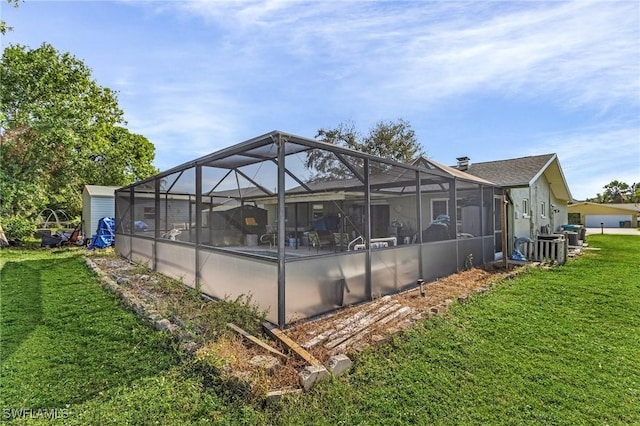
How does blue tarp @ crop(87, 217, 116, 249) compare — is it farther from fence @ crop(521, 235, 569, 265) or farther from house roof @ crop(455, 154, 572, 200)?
fence @ crop(521, 235, 569, 265)

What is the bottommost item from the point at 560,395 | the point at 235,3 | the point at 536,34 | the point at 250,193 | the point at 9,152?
the point at 560,395

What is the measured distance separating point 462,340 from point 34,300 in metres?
6.89

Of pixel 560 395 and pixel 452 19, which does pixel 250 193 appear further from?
pixel 452 19

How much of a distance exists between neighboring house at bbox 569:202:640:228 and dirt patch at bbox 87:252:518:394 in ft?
140

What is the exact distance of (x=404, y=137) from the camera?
2634cm

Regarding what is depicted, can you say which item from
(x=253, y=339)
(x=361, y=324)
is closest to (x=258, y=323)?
(x=253, y=339)

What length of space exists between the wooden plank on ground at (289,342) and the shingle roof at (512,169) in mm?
8833

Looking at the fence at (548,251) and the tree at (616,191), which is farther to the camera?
the tree at (616,191)

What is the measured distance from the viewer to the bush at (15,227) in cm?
1485

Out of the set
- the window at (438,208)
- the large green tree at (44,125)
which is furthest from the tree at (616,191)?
the large green tree at (44,125)

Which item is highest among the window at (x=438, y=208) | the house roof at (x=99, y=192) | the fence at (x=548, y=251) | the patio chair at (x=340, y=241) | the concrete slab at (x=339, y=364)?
the house roof at (x=99, y=192)

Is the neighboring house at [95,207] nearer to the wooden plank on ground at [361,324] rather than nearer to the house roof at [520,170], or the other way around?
the wooden plank on ground at [361,324]

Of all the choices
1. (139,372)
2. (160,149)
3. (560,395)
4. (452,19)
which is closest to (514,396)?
(560,395)

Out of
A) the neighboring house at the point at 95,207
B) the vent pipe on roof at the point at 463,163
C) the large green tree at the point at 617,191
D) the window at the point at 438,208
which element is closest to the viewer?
the window at the point at 438,208
